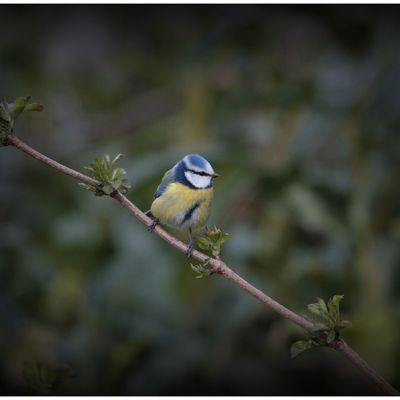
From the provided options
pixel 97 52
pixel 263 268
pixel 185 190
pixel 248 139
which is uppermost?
pixel 97 52

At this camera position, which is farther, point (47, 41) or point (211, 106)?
point (47, 41)

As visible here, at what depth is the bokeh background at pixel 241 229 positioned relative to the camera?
1342 mm

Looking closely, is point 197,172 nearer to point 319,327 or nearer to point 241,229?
point 319,327

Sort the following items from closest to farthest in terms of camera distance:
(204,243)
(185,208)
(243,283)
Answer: (243,283) → (204,243) → (185,208)

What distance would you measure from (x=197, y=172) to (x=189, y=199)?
0.04m

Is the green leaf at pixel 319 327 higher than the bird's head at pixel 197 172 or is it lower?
lower

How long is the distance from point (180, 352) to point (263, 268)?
28 centimetres

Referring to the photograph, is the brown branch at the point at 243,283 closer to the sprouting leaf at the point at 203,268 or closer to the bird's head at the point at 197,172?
the sprouting leaf at the point at 203,268

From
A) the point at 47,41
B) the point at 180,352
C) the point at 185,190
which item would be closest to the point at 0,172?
the point at 47,41

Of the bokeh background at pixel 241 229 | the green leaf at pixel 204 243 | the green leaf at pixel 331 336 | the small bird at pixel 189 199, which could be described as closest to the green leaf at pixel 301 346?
the green leaf at pixel 331 336

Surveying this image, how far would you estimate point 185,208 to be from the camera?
0.83 metres

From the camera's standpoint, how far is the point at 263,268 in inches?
57.3

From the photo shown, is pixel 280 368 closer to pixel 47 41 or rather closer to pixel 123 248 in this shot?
pixel 123 248

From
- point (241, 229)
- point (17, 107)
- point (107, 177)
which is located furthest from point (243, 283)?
point (241, 229)
